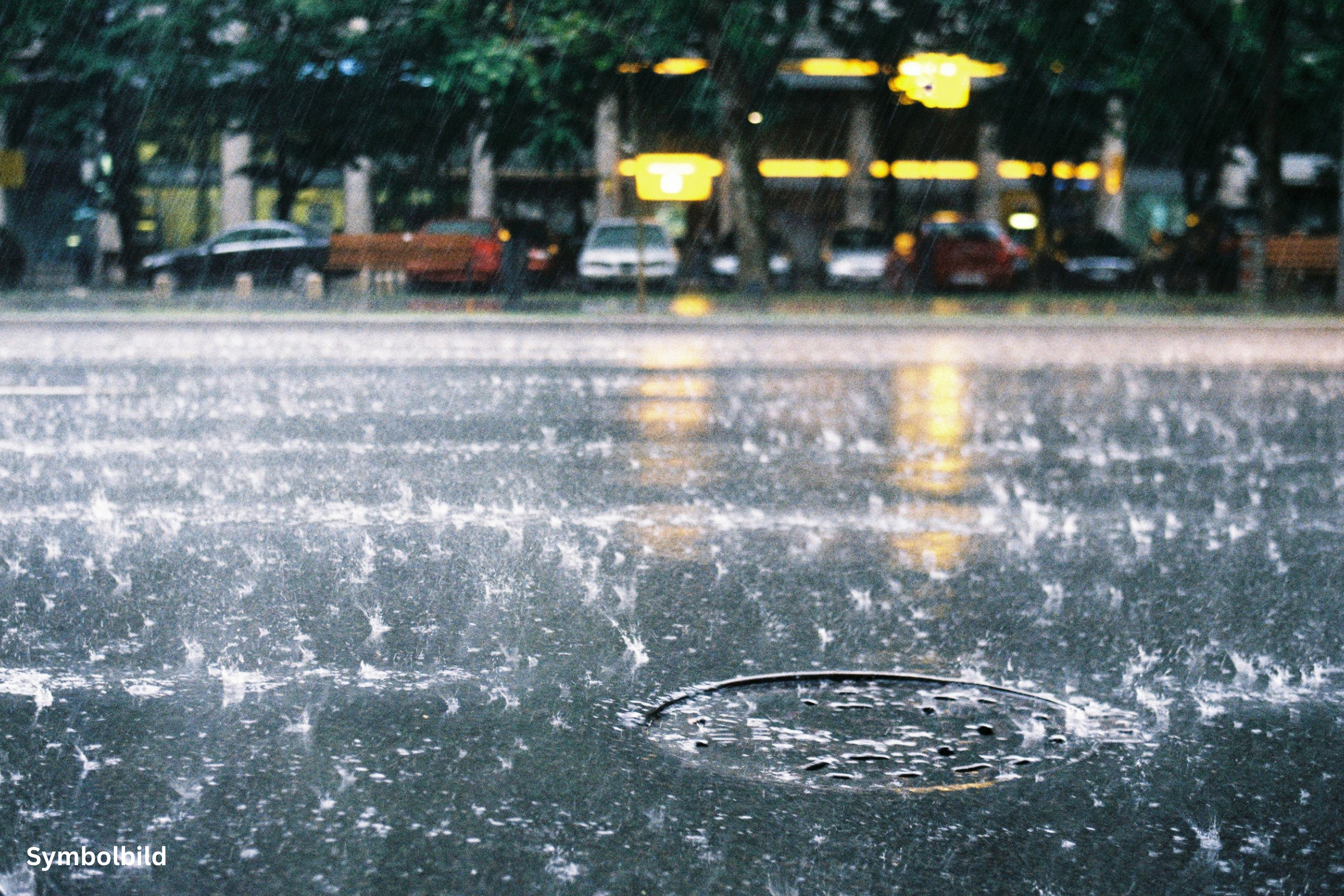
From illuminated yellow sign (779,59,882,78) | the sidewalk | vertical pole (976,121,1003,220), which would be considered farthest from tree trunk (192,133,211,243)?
vertical pole (976,121,1003,220)

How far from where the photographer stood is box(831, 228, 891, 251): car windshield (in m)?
37.5

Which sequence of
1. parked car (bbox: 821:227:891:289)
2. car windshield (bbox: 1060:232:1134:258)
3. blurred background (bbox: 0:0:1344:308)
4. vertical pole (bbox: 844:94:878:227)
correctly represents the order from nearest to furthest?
blurred background (bbox: 0:0:1344:308) → parked car (bbox: 821:227:891:289) → car windshield (bbox: 1060:232:1134:258) → vertical pole (bbox: 844:94:878:227)

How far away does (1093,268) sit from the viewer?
40.2m

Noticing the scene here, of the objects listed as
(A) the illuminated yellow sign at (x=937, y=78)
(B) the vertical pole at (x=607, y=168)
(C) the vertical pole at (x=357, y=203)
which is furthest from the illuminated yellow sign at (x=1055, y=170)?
(C) the vertical pole at (x=357, y=203)

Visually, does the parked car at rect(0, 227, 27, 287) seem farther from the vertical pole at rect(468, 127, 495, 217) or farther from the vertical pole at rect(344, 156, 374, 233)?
the vertical pole at rect(468, 127, 495, 217)

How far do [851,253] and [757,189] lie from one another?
224 inches

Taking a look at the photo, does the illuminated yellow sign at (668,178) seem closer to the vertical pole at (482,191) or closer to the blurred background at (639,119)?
the blurred background at (639,119)

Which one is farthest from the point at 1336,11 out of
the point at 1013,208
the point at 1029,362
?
the point at 1013,208

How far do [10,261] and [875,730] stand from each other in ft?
113

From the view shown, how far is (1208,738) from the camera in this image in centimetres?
448

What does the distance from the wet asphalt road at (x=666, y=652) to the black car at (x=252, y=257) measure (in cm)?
2514

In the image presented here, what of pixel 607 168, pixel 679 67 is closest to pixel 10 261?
pixel 679 67

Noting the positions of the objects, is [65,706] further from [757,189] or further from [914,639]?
[757,189]

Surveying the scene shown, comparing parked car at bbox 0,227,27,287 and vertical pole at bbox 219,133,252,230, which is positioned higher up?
vertical pole at bbox 219,133,252,230
